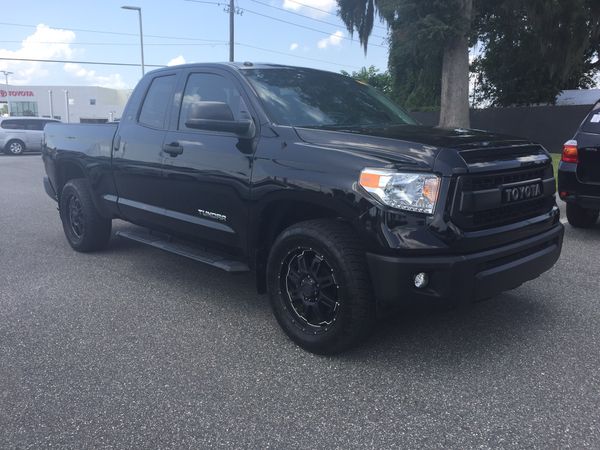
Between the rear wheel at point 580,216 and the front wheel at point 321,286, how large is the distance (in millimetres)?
4922

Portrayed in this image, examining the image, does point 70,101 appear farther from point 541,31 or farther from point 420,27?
point 541,31

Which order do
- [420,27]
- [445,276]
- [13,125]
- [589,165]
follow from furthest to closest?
[13,125], [420,27], [589,165], [445,276]

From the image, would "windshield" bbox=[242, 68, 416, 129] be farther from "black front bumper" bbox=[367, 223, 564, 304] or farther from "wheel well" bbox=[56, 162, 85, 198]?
"wheel well" bbox=[56, 162, 85, 198]

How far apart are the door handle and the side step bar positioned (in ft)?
2.57

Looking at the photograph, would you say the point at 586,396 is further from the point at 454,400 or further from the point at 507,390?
the point at 454,400

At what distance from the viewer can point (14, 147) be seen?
24.9 m

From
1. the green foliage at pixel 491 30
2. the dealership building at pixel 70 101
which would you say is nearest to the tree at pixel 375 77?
the green foliage at pixel 491 30

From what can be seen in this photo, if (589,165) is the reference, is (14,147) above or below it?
below

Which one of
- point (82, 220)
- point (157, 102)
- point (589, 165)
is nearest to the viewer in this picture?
point (157, 102)

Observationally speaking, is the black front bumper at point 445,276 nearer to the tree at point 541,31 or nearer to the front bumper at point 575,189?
the front bumper at point 575,189

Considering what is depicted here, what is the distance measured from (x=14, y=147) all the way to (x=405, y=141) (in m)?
25.9

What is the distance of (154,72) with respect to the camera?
513 centimetres

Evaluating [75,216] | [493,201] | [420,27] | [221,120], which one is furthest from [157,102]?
[420,27]

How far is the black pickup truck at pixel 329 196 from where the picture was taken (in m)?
2.99
